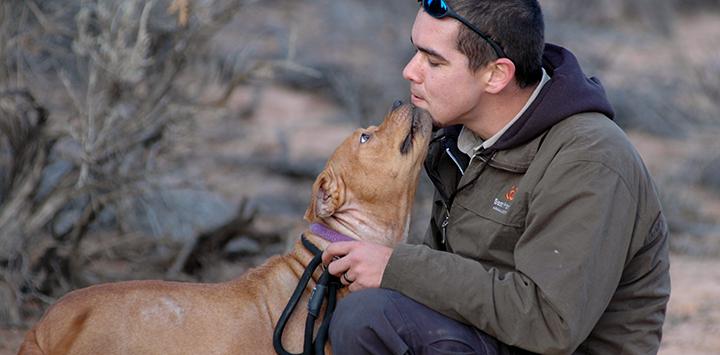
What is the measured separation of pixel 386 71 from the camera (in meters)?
11.3

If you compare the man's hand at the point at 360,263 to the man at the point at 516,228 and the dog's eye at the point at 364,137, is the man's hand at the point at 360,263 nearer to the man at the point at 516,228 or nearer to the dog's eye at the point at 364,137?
the man at the point at 516,228

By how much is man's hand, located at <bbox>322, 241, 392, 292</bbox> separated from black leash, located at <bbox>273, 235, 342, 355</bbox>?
0.33ft

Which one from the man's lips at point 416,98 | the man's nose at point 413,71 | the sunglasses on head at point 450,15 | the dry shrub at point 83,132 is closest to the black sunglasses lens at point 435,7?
the sunglasses on head at point 450,15

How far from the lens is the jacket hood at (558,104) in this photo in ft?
11.8

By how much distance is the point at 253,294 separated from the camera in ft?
12.8

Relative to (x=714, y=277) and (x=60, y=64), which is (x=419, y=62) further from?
(x=60, y=64)

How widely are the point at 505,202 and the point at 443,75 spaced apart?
495mm

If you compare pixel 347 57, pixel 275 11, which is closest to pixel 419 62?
pixel 347 57

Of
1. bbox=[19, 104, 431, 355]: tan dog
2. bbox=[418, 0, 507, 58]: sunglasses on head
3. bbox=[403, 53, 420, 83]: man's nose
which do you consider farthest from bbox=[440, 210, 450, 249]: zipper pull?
bbox=[418, 0, 507, 58]: sunglasses on head

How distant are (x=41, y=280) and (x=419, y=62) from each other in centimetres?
312

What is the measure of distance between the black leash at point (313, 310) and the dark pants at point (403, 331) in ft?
0.62

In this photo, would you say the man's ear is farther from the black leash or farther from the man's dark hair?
the black leash

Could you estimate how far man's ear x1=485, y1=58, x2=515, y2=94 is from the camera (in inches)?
145

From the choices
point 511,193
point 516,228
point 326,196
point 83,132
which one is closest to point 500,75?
point 511,193
